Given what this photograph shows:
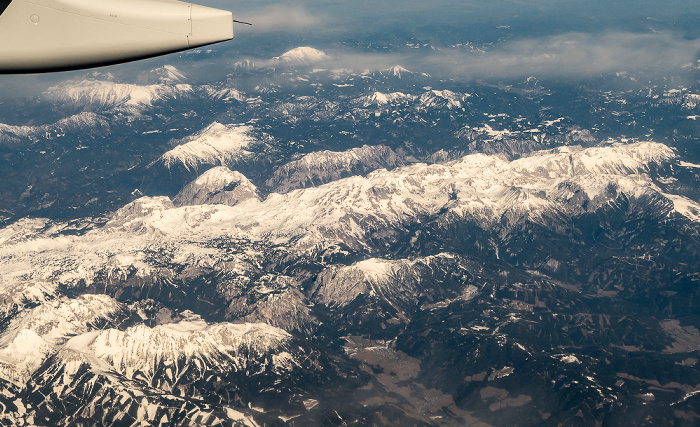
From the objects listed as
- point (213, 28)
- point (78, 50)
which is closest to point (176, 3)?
point (213, 28)

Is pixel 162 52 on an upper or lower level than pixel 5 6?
lower

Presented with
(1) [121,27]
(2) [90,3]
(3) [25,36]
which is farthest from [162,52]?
(3) [25,36]

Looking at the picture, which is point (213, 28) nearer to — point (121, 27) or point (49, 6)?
point (121, 27)

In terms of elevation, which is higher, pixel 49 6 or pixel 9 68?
pixel 49 6

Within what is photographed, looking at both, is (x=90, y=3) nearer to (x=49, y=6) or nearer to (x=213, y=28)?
(x=49, y=6)

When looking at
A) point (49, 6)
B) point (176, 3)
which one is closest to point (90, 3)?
point (49, 6)
